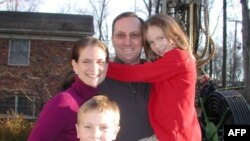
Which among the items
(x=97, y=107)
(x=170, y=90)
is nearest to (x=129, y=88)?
(x=170, y=90)

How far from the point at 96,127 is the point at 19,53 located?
1798 centimetres

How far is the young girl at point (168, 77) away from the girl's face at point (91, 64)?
0.94ft

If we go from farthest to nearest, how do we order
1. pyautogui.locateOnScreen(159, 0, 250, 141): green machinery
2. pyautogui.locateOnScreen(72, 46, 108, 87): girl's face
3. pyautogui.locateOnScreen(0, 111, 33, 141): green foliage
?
pyautogui.locateOnScreen(0, 111, 33, 141): green foliage
pyautogui.locateOnScreen(159, 0, 250, 141): green machinery
pyautogui.locateOnScreen(72, 46, 108, 87): girl's face

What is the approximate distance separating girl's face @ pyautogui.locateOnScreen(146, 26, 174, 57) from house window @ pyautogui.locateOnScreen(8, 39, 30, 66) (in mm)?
17081

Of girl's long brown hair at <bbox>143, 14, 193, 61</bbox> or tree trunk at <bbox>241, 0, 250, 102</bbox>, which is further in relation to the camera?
tree trunk at <bbox>241, 0, 250, 102</bbox>

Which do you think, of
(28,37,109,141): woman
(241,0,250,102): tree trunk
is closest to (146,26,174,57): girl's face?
(28,37,109,141): woman

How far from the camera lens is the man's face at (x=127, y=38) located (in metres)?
3.07

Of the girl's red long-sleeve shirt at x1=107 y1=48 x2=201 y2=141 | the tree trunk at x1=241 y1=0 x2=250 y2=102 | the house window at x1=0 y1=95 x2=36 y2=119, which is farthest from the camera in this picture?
the house window at x1=0 y1=95 x2=36 y2=119

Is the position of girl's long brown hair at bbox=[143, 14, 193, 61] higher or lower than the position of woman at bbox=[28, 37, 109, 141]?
higher

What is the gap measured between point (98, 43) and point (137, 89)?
0.48 meters

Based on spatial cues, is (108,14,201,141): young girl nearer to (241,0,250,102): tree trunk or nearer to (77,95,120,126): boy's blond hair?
(77,95,120,126): boy's blond hair

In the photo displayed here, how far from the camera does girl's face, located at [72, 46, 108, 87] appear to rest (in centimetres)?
263

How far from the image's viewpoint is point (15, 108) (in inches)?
750

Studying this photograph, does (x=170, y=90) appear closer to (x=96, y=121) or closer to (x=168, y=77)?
(x=168, y=77)
